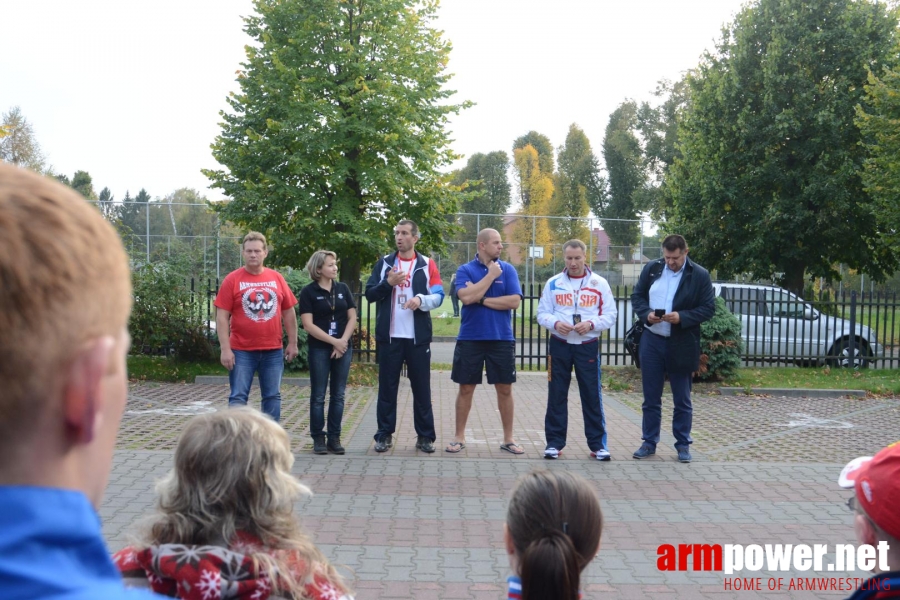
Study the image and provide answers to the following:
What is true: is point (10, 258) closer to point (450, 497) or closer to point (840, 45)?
point (450, 497)

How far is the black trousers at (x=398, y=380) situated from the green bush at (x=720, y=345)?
7345 millimetres

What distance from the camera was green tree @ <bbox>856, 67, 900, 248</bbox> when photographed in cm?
2106

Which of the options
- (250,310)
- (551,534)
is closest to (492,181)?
(250,310)

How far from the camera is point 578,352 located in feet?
26.9

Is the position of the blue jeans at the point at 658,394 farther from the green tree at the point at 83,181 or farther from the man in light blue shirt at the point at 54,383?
the green tree at the point at 83,181

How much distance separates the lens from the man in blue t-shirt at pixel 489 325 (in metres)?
8.27

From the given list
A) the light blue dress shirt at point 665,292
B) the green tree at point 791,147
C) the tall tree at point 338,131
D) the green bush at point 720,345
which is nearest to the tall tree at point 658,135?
the green tree at point 791,147

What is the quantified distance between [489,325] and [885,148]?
1822cm

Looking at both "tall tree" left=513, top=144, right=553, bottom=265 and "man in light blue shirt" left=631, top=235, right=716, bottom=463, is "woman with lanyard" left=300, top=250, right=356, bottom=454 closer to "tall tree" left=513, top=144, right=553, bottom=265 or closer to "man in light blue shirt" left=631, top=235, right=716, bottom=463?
"man in light blue shirt" left=631, top=235, right=716, bottom=463

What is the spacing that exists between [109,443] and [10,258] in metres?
0.22

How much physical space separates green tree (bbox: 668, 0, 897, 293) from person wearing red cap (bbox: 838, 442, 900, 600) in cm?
2494

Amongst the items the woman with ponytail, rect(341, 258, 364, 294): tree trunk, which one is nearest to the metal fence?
rect(341, 258, 364, 294): tree trunk

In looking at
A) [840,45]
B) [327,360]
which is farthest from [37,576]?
[840,45]

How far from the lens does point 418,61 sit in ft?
71.3
